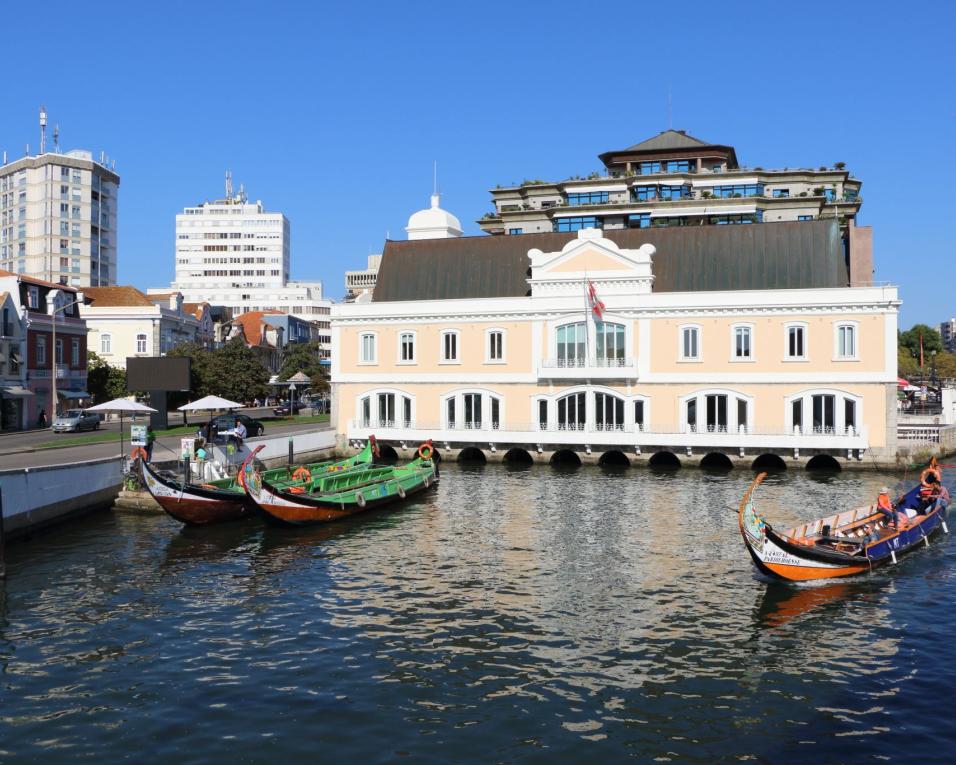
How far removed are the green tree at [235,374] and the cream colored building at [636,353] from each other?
24.7 meters

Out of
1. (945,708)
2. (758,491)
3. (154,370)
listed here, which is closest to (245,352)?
(154,370)

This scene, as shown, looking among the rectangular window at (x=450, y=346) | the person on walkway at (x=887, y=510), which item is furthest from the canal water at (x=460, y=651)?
the rectangular window at (x=450, y=346)

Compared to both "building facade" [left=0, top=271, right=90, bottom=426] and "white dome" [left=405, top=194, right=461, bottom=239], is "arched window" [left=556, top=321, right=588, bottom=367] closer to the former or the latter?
"white dome" [left=405, top=194, right=461, bottom=239]

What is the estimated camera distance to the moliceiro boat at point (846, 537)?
82.2 feet

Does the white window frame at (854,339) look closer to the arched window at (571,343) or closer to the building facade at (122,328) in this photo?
the arched window at (571,343)

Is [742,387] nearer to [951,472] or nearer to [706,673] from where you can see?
[951,472]

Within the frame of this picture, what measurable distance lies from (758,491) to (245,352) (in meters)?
57.1

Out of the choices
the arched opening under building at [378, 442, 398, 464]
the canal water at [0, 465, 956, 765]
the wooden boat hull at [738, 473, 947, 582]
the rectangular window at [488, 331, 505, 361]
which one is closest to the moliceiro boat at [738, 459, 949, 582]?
the wooden boat hull at [738, 473, 947, 582]

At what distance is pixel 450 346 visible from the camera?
189ft

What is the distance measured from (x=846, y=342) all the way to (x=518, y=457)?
21117mm

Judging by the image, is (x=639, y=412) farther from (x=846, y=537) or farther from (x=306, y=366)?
(x=306, y=366)

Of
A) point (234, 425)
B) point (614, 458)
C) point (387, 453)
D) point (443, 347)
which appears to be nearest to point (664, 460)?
point (614, 458)

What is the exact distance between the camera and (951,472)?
159 feet

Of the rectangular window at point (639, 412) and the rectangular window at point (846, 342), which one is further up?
the rectangular window at point (846, 342)
